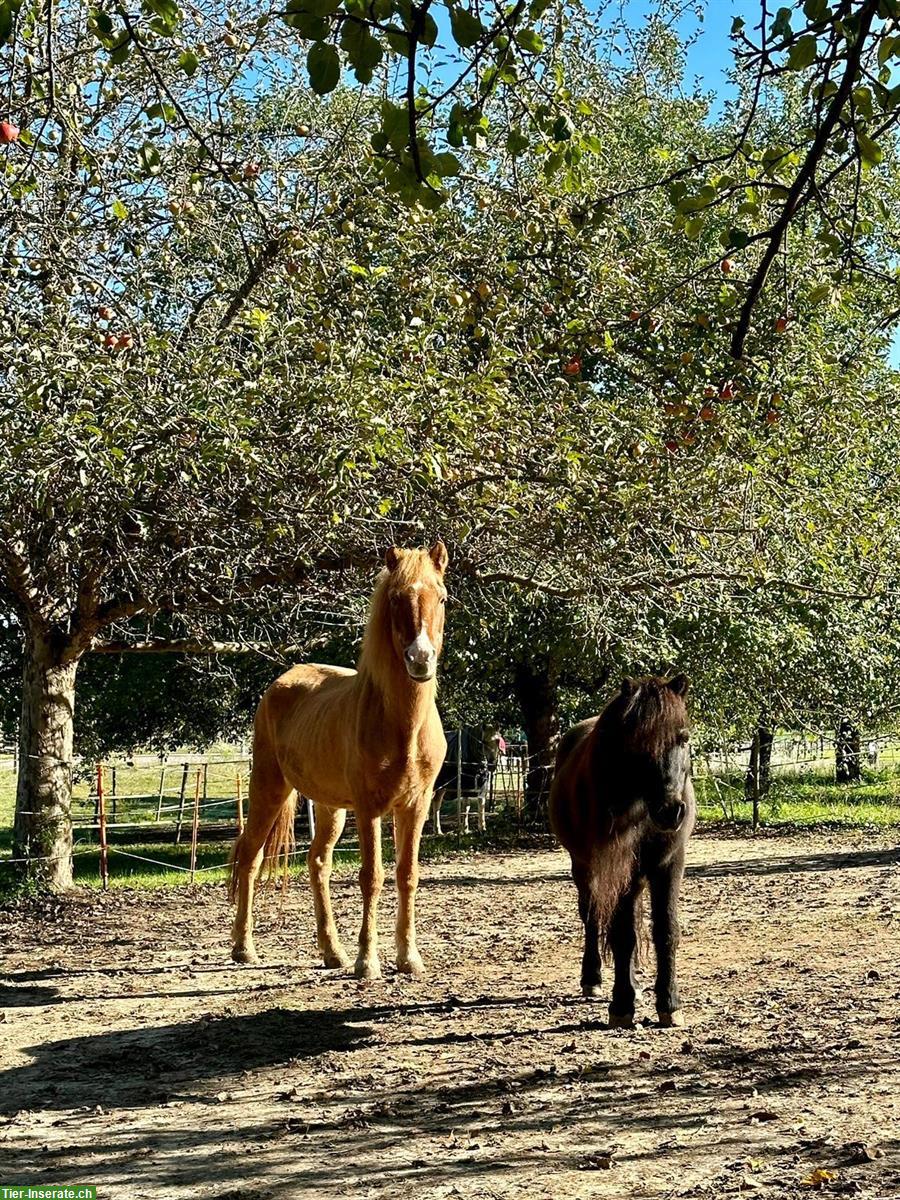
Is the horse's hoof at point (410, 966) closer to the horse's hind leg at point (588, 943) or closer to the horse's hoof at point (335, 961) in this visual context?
the horse's hoof at point (335, 961)

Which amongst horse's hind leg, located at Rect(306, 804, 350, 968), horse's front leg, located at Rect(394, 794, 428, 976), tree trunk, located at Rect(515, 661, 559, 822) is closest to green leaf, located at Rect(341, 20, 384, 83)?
horse's front leg, located at Rect(394, 794, 428, 976)

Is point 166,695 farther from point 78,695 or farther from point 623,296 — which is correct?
point 623,296

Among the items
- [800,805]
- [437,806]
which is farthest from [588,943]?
[800,805]

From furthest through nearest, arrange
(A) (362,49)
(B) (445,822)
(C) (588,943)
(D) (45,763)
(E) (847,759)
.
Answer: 1. (E) (847,759)
2. (B) (445,822)
3. (D) (45,763)
4. (C) (588,943)
5. (A) (362,49)

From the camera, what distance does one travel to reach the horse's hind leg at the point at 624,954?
612cm

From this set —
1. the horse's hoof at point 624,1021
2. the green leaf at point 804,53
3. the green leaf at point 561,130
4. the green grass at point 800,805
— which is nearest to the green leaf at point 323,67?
the green leaf at point 804,53

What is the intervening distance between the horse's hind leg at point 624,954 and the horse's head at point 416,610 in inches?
64.0

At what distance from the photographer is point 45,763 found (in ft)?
38.4

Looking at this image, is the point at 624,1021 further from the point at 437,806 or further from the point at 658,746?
the point at 437,806

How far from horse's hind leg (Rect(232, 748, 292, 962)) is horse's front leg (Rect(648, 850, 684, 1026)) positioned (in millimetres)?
3377

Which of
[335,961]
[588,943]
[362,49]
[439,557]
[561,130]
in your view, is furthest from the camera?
[335,961]

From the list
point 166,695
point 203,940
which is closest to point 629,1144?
point 203,940

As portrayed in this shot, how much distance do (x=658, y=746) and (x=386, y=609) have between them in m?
1.94

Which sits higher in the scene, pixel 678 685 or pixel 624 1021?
pixel 678 685
